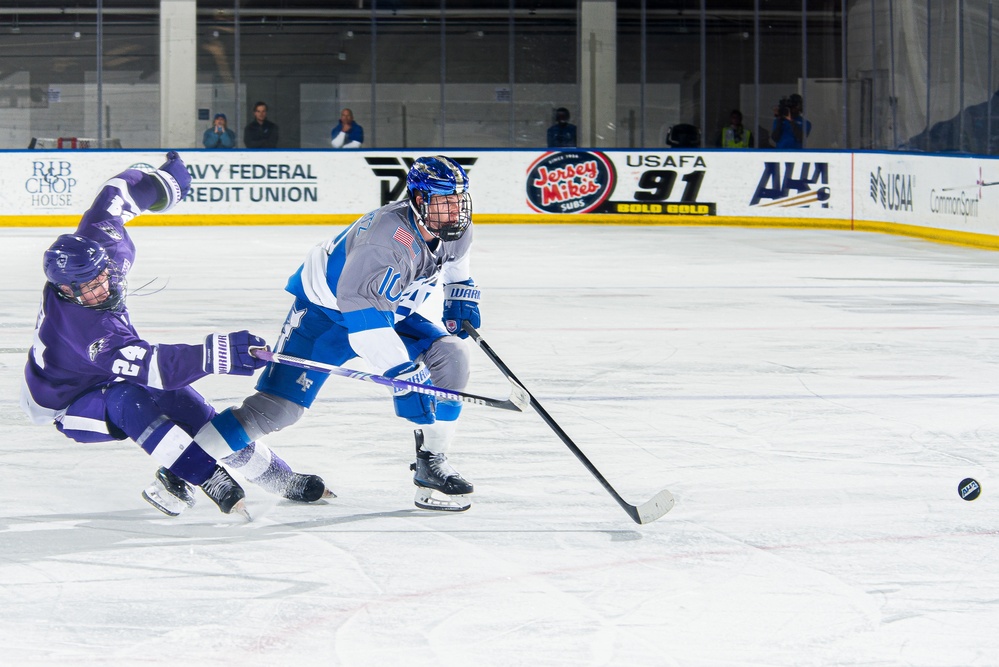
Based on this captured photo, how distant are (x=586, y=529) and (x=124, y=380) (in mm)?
1326

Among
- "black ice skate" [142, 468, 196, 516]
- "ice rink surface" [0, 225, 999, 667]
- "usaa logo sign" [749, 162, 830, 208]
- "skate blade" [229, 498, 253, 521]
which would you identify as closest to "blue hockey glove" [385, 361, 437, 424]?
"ice rink surface" [0, 225, 999, 667]

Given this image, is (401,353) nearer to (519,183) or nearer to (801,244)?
(801,244)

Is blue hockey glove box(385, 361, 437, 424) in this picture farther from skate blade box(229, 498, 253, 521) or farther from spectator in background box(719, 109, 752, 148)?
spectator in background box(719, 109, 752, 148)

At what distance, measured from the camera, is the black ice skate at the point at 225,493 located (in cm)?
384

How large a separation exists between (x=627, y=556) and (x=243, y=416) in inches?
45.6

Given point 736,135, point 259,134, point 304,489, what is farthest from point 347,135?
point 304,489

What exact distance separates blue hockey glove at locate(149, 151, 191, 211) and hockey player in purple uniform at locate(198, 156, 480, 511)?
726 millimetres

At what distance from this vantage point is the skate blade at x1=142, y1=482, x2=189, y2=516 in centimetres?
391

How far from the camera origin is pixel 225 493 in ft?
12.6

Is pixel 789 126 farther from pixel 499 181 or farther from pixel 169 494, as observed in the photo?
pixel 169 494

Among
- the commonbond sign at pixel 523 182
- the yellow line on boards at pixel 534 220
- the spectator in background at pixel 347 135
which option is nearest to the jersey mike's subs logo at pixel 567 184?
the commonbond sign at pixel 523 182

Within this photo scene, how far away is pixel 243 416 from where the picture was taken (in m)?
3.91

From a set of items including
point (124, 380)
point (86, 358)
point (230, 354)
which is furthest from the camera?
point (124, 380)

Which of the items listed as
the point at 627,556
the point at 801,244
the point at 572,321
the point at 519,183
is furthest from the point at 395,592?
the point at 519,183
